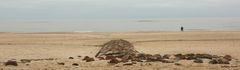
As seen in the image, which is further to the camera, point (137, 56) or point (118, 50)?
point (118, 50)

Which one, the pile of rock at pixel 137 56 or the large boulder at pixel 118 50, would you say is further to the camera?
the large boulder at pixel 118 50

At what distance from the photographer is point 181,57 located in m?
17.3

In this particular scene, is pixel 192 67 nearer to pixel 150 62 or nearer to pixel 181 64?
pixel 181 64

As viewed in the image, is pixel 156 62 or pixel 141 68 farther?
pixel 156 62

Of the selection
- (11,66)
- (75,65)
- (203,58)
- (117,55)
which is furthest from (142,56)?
(11,66)

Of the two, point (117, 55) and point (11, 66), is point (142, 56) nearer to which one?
point (117, 55)

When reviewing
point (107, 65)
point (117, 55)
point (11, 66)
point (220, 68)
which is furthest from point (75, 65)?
point (220, 68)

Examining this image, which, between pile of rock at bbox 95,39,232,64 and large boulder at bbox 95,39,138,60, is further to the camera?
large boulder at bbox 95,39,138,60

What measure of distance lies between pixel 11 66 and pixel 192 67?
5959mm

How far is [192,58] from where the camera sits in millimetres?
16922

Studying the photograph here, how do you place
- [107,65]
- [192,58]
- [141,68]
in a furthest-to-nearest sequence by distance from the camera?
1. [192,58]
2. [107,65]
3. [141,68]

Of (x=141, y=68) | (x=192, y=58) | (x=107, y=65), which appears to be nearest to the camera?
(x=141, y=68)

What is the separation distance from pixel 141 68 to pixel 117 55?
4.40 metres

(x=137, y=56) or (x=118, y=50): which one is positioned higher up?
(x=118, y=50)
